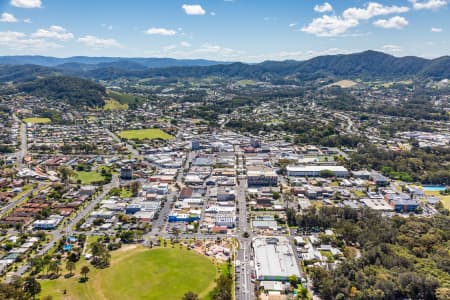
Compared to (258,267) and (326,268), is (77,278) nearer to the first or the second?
(258,267)

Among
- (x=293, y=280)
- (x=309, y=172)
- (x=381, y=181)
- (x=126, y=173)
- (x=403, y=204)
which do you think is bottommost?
(x=293, y=280)

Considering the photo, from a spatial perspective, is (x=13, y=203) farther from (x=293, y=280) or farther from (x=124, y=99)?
(x=124, y=99)

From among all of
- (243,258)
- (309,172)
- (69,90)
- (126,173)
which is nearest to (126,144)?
(126,173)

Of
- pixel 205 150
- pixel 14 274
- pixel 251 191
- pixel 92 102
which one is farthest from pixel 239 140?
pixel 92 102

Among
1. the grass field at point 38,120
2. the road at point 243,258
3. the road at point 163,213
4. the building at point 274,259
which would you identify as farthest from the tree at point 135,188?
the grass field at point 38,120

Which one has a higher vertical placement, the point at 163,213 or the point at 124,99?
the point at 124,99

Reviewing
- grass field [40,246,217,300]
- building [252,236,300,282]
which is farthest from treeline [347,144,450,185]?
grass field [40,246,217,300]

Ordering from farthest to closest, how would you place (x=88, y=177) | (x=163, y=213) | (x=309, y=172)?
(x=309, y=172)
(x=88, y=177)
(x=163, y=213)
